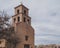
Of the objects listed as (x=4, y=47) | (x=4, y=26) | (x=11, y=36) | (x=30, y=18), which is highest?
(x=30, y=18)

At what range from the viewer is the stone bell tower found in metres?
24.7

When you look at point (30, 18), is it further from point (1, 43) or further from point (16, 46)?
point (1, 43)

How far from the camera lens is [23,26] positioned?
2506 cm

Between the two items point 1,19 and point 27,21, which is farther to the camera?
point 27,21

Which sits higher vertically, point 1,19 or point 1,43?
point 1,19

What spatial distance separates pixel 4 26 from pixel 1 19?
48.9 inches

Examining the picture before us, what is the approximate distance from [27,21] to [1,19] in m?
4.54

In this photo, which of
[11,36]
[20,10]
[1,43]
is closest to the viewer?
[1,43]

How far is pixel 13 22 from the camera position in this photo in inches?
1033

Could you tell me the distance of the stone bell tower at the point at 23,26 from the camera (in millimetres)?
24688

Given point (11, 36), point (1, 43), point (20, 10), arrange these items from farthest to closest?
point (20, 10)
point (11, 36)
point (1, 43)

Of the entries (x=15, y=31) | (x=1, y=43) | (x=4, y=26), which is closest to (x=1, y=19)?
(x=4, y=26)

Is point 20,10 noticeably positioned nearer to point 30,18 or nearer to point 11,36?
point 30,18

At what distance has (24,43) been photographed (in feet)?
81.2
